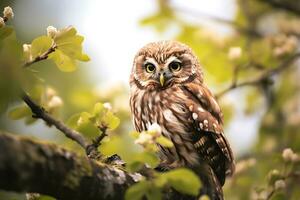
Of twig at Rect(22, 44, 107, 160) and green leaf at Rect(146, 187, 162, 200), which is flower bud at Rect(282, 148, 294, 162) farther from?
green leaf at Rect(146, 187, 162, 200)

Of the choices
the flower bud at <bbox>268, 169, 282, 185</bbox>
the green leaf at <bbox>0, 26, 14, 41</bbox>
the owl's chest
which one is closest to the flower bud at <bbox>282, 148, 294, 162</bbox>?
the flower bud at <bbox>268, 169, 282, 185</bbox>

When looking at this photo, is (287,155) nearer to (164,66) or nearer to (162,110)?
(162,110)

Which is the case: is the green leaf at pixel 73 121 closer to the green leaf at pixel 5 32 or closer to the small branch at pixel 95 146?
the small branch at pixel 95 146

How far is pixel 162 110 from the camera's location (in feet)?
14.6

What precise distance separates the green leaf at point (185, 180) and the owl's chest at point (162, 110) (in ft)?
6.01

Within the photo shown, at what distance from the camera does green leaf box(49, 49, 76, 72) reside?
302 cm

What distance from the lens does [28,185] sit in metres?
2.27

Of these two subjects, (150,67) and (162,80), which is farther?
(150,67)

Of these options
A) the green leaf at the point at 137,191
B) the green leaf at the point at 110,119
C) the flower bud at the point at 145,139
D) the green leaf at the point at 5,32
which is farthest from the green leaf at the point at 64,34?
the green leaf at the point at 137,191

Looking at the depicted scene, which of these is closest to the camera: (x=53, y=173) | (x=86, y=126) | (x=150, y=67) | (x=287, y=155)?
(x=53, y=173)

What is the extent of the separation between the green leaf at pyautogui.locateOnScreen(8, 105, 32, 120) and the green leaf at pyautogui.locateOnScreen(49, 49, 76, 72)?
311mm

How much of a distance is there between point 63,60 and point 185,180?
102 centimetres

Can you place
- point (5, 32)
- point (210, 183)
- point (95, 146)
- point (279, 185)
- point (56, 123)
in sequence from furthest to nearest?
1. point (210, 183)
2. point (279, 185)
3. point (56, 123)
4. point (95, 146)
5. point (5, 32)

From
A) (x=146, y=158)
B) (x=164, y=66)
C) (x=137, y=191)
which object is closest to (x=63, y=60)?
(x=146, y=158)
